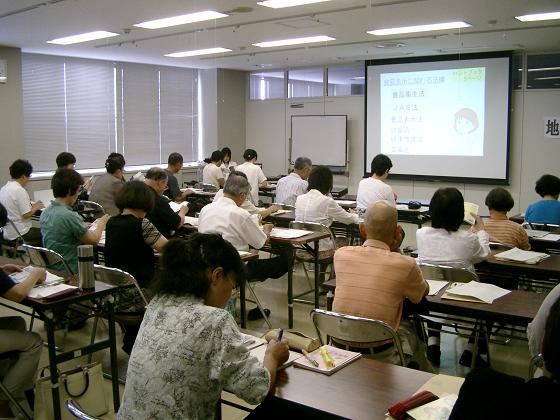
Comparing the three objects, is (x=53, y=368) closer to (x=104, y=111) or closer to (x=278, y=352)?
(x=278, y=352)

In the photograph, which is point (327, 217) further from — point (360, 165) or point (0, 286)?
point (360, 165)

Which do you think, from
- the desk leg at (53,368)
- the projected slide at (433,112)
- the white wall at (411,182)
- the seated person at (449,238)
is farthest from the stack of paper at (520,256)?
the projected slide at (433,112)

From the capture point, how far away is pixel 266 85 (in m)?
12.3

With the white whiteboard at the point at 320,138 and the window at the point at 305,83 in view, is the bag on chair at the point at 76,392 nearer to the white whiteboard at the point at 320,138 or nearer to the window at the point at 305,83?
the white whiteboard at the point at 320,138

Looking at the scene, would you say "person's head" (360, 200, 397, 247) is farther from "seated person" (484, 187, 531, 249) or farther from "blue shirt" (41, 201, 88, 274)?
"blue shirt" (41, 201, 88, 274)

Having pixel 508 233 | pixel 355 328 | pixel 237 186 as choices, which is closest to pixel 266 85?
pixel 237 186

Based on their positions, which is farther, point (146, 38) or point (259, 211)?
point (146, 38)

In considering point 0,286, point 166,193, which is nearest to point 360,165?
point 166,193

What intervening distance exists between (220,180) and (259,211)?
3612 mm

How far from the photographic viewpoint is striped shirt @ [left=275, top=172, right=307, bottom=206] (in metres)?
6.91

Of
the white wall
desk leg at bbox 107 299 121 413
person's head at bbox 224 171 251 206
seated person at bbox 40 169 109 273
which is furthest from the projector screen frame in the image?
desk leg at bbox 107 299 121 413

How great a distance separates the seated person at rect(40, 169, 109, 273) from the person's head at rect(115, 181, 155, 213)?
0.59 metres

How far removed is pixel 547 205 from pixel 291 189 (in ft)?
9.72

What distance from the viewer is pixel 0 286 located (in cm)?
276
